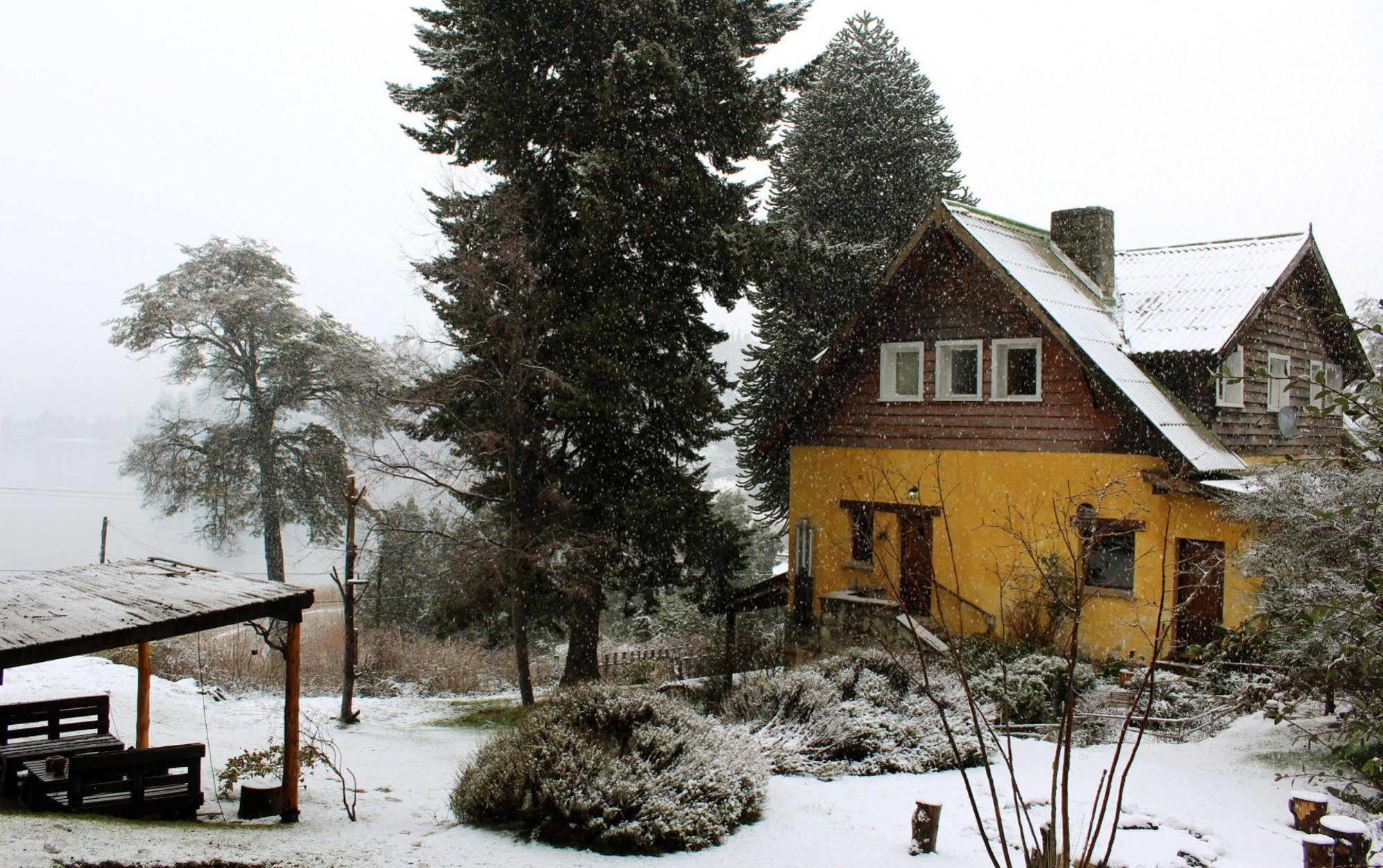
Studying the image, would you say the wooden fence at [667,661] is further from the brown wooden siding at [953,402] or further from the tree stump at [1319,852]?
the tree stump at [1319,852]

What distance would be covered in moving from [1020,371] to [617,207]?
285 inches

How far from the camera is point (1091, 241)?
1753 centimetres

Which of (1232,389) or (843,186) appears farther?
(843,186)

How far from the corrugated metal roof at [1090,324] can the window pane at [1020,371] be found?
1077 mm

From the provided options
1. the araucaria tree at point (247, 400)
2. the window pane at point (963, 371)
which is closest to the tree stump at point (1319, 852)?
the window pane at point (963, 371)

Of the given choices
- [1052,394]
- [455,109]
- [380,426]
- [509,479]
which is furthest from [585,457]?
[380,426]

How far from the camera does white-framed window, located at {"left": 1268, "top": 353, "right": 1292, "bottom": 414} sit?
16641 millimetres

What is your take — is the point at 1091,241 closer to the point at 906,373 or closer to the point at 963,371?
the point at 963,371

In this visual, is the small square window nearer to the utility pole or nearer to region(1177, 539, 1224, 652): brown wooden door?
region(1177, 539, 1224, 652): brown wooden door

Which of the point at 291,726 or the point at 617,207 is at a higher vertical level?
the point at 617,207

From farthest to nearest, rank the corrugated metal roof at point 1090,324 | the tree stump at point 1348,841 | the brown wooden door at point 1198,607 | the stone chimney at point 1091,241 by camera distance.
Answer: the stone chimney at point 1091,241 < the brown wooden door at point 1198,607 < the corrugated metal roof at point 1090,324 < the tree stump at point 1348,841

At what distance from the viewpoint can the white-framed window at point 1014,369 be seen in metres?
15.3

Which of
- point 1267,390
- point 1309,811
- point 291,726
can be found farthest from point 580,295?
point 1309,811

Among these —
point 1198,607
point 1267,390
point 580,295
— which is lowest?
point 1198,607
